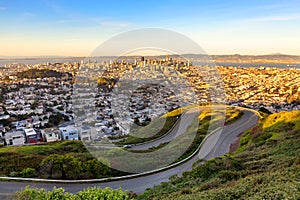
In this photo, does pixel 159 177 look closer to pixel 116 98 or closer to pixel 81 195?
pixel 81 195

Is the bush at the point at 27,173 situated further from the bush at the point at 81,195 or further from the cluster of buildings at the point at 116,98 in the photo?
the cluster of buildings at the point at 116,98

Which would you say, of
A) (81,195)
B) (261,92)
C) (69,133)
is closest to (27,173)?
(81,195)

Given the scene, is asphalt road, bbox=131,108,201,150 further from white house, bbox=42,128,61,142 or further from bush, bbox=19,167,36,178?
white house, bbox=42,128,61,142

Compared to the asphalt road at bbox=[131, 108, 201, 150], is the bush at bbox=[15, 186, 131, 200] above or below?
above

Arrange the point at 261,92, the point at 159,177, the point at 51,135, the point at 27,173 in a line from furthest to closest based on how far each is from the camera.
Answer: the point at 261,92, the point at 51,135, the point at 27,173, the point at 159,177

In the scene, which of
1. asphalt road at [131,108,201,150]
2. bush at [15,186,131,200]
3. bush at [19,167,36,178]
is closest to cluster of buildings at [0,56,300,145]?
asphalt road at [131,108,201,150]

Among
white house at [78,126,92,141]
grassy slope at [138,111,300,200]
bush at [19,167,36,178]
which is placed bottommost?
white house at [78,126,92,141]

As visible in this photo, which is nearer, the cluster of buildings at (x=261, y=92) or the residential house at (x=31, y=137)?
the residential house at (x=31, y=137)

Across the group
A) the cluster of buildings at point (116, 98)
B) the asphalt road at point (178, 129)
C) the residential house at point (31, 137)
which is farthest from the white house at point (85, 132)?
the asphalt road at point (178, 129)
